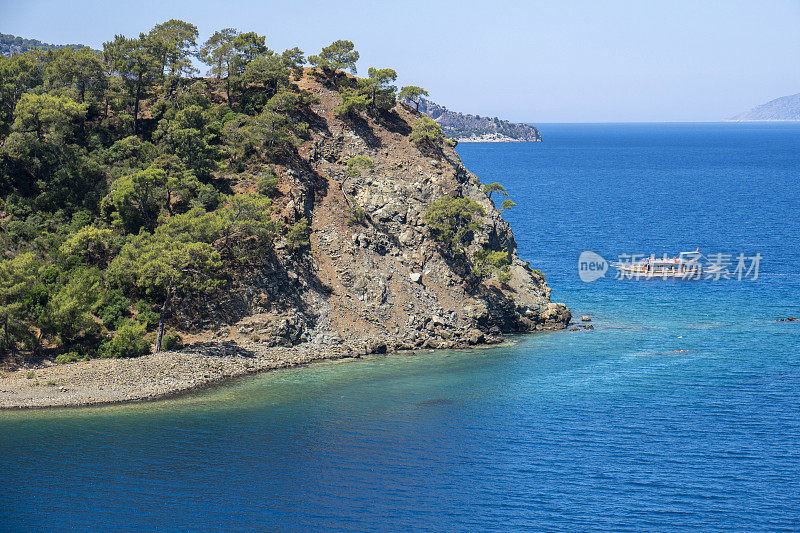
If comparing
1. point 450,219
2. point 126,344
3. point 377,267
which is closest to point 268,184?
point 377,267

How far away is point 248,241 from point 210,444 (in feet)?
109

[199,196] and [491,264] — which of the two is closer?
[199,196]

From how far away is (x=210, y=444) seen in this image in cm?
6072

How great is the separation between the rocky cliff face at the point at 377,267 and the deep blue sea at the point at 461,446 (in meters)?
5.10

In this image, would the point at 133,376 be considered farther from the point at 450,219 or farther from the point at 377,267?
the point at 450,219

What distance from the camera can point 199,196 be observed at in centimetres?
9212

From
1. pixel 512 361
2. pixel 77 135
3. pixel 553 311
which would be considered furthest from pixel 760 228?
pixel 77 135

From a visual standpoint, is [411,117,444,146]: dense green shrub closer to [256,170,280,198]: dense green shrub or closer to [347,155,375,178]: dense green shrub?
[347,155,375,178]: dense green shrub

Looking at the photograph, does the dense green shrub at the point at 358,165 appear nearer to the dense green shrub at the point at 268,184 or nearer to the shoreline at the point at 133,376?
the dense green shrub at the point at 268,184

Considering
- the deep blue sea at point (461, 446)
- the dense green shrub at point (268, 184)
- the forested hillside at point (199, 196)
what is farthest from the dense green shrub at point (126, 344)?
the dense green shrub at point (268, 184)

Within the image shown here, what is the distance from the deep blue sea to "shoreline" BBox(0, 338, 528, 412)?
6.97ft

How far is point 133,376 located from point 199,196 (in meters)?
27.6

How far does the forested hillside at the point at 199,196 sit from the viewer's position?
79.6 metres

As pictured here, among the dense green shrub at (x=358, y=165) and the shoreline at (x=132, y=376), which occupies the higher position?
the dense green shrub at (x=358, y=165)
